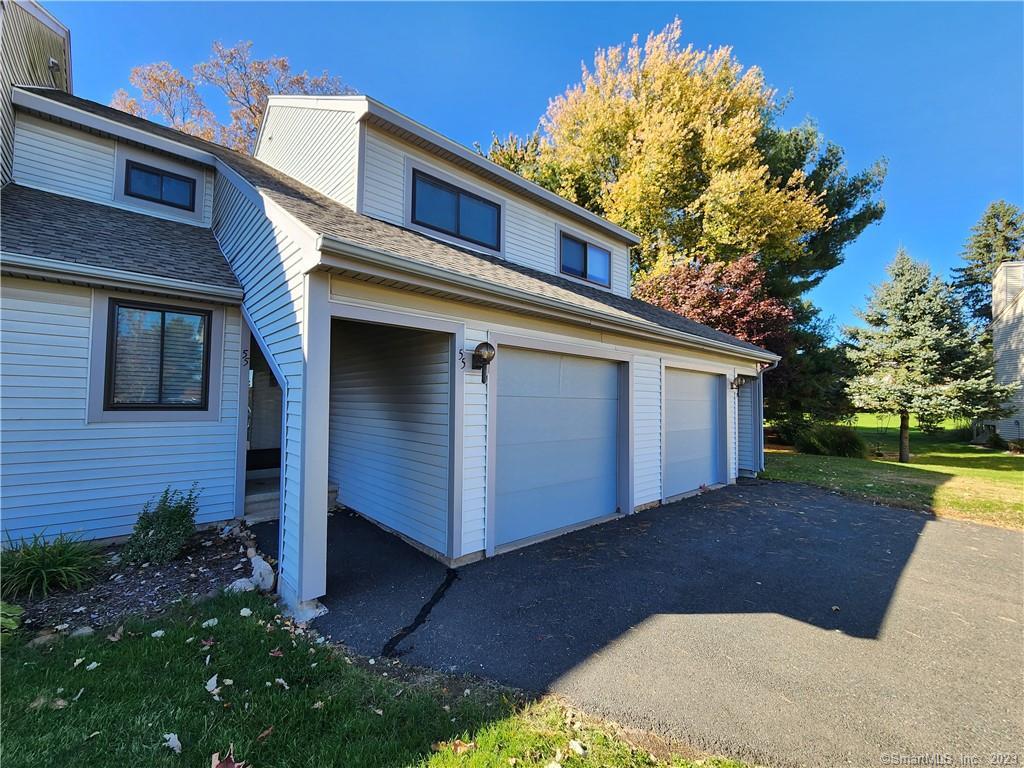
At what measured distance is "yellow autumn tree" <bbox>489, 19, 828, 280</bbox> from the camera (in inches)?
601

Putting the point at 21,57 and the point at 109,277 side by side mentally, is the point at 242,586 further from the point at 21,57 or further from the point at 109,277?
the point at 21,57

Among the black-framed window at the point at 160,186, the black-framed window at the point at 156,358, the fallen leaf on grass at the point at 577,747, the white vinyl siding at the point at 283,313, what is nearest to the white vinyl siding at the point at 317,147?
the white vinyl siding at the point at 283,313

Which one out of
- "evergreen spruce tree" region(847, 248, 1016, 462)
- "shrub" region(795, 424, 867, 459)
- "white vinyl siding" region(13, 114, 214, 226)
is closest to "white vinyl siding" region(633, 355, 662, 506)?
"white vinyl siding" region(13, 114, 214, 226)

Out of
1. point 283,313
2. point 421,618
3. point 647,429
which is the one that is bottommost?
point 421,618

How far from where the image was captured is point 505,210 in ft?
24.2

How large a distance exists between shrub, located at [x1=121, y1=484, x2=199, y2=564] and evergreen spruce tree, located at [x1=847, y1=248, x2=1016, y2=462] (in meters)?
19.4

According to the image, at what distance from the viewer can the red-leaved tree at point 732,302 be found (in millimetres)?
13906

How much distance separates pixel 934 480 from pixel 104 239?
1630 cm

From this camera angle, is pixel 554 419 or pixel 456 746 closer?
pixel 456 746

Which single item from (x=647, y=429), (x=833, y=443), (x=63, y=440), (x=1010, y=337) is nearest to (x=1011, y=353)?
(x=1010, y=337)

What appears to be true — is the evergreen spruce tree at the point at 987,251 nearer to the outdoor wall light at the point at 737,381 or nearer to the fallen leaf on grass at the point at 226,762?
the outdoor wall light at the point at 737,381

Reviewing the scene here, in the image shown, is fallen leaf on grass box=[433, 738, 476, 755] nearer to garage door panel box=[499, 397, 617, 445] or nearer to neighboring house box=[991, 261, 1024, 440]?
garage door panel box=[499, 397, 617, 445]

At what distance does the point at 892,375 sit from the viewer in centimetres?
1484

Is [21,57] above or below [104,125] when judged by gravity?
above
